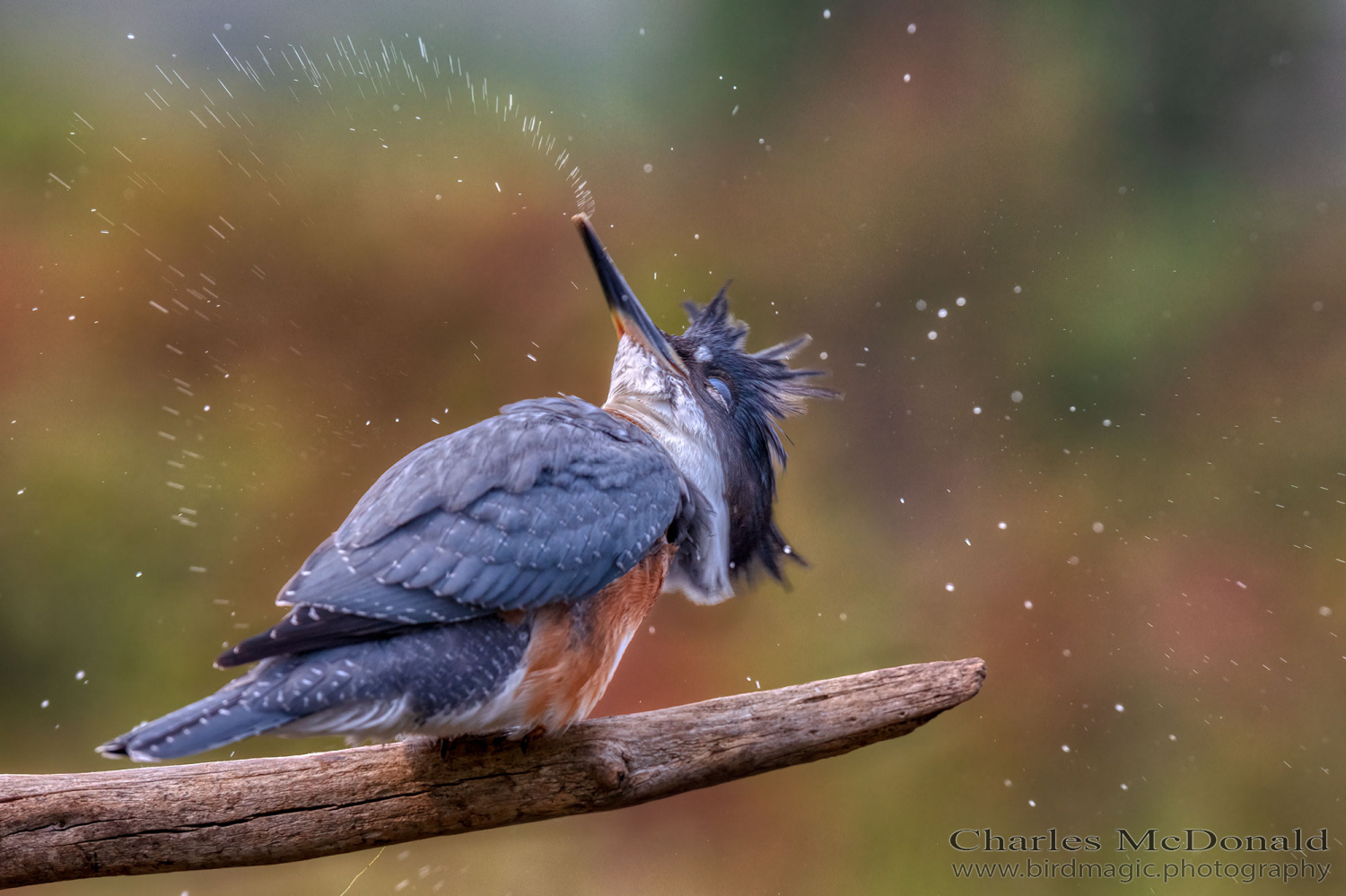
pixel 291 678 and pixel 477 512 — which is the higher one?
pixel 477 512

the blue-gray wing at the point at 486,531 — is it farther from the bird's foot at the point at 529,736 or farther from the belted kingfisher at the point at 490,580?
the bird's foot at the point at 529,736

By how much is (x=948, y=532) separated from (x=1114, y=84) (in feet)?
3.79

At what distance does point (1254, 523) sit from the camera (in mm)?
2240

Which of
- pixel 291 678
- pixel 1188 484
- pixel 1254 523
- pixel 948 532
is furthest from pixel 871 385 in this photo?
pixel 291 678

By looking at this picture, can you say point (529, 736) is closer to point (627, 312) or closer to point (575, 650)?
point (575, 650)

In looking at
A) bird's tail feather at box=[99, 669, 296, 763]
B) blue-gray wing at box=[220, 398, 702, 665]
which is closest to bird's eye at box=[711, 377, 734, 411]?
blue-gray wing at box=[220, 398, 702, 665]

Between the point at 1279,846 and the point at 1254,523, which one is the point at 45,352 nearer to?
the point at 1254,523

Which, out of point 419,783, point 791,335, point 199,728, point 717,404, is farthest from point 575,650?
point 791,335

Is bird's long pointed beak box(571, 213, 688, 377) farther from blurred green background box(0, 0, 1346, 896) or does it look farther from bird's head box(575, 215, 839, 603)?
blurred green background box(0, 0, 1346, 896)

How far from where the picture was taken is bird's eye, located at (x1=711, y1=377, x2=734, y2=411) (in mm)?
1699

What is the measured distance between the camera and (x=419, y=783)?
129 cm

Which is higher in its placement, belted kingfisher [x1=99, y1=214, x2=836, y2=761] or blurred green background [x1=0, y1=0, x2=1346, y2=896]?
blurred green background [x1=0, y1=0, x2=1346, y2=896]

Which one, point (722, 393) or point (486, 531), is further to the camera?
point (722, 393)

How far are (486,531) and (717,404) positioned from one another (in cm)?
58
